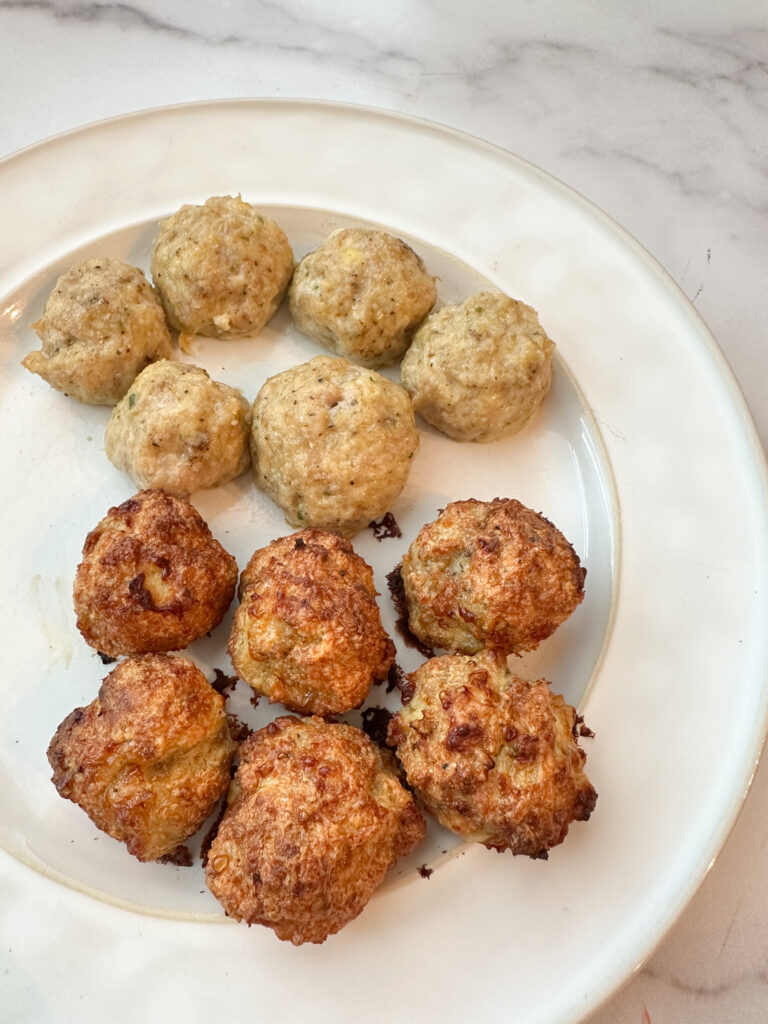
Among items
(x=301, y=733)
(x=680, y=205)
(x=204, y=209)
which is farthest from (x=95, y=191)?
(x=680, y=205)

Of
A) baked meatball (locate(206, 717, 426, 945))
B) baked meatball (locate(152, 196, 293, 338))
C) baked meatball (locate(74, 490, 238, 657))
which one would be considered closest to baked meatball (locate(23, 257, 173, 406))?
baked meatball (locate(152, 196, 293, 338))

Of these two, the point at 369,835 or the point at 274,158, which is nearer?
the point at 369,835

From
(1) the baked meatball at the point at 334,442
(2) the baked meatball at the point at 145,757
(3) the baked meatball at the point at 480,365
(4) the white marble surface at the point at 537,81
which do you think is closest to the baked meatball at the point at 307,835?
(2) the baked meatball at the point at 145,757

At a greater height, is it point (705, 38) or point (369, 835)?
point (705, 38)

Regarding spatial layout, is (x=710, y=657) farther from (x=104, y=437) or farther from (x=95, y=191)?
(x=95, y=191)

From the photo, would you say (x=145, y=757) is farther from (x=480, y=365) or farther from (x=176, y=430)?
(x=480, y=365)

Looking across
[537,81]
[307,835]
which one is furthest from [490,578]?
[537,81]

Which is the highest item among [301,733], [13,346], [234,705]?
[13,346]

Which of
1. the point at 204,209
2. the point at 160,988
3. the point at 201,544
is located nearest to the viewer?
the point at 160,988
